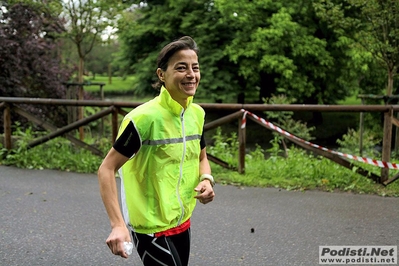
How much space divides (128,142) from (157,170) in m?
0.23

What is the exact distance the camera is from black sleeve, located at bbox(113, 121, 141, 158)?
2.26 m

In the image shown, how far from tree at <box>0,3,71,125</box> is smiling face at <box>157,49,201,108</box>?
9.65 metres

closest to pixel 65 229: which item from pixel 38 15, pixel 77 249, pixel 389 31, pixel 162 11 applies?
pixel 77 249

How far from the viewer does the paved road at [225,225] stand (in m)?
4.38

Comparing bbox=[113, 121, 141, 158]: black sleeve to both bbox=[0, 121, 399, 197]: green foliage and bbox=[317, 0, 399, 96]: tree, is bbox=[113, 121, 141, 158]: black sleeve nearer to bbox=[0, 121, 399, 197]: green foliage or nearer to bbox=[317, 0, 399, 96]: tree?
bbox=[0, 121, 399, 197]: green foliage

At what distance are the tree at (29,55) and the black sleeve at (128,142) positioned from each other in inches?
386

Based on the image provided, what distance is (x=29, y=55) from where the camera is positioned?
13.2 m

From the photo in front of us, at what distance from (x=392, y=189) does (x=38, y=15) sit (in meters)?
10.3

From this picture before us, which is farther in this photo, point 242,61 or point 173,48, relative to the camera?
point 242,61

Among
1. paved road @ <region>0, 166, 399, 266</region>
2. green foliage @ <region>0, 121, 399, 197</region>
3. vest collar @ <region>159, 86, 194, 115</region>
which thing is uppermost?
vest collar @ <region>159, 86, 194, 115</region>

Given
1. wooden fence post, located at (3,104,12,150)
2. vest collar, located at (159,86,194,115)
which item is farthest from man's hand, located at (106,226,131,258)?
wooden fence post, located at (3,104,12,150)

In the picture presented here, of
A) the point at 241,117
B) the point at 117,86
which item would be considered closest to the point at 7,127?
the point at 241,117

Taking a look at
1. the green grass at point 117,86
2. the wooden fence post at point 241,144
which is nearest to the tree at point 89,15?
the wooden fence post at point 241,144

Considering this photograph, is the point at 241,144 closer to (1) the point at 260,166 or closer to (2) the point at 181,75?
(1) the point at 260,166
